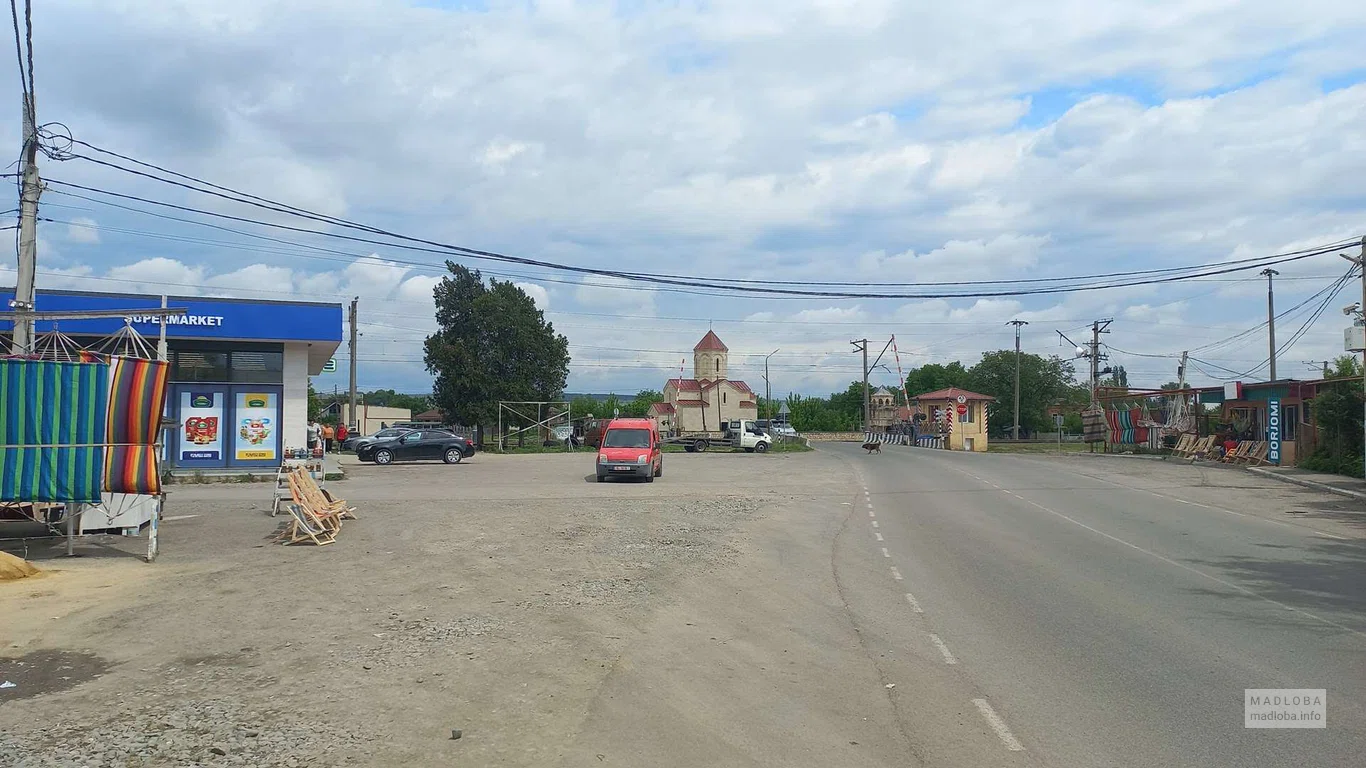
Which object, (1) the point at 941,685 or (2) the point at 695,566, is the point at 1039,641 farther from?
(2) the point at 695,566

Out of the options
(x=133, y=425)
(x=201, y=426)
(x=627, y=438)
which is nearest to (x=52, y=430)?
(x=133, y=425)

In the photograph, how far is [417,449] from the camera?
1569 inches

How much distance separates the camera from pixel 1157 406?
47.8 m

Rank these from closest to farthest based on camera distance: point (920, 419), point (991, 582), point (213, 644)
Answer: point (213, 644), point (991, 582), point (920, 419)

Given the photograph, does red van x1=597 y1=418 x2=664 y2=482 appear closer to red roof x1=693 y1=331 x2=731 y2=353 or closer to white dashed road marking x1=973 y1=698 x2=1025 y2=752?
white dashed road marking x1=973 y1=698 x2=1025 y2=752

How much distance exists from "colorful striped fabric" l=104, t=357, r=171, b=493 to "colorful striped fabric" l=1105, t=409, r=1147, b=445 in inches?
1801

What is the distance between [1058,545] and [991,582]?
3.83 m

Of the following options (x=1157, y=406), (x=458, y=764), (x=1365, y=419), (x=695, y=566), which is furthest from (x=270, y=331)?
(x=1157, y=406)

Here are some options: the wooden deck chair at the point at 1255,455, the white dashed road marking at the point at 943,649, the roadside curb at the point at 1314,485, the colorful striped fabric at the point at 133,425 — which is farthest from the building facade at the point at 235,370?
the wooden deck chair at the point at 1255,455

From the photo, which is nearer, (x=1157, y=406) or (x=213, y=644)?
(x=213, y=644)

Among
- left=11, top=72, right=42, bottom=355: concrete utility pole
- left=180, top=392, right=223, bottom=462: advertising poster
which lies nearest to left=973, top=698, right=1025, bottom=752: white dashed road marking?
left=11, top=72, right=42, bottom=355: concrete utility pole

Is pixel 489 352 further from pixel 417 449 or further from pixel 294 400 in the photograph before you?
pixel 294 400

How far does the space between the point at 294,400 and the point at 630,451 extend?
1035 cm

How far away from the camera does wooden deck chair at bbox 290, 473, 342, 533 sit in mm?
14406
